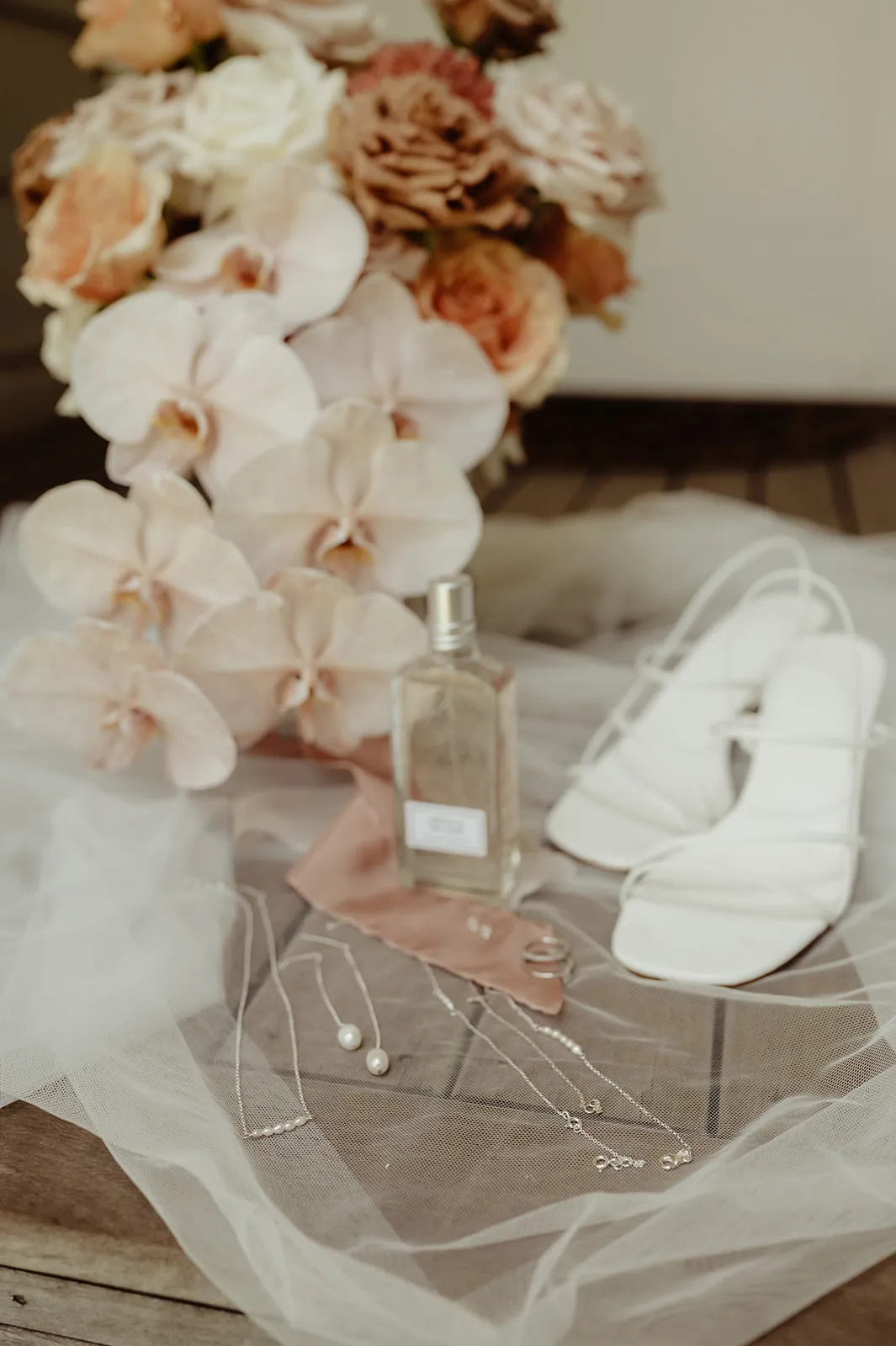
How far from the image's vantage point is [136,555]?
0.65m

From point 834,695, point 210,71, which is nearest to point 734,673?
point 834,695

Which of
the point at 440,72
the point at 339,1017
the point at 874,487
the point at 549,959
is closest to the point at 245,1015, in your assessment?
the point at 339,1017

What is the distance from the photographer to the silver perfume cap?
57 cm

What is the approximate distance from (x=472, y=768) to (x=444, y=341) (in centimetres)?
24

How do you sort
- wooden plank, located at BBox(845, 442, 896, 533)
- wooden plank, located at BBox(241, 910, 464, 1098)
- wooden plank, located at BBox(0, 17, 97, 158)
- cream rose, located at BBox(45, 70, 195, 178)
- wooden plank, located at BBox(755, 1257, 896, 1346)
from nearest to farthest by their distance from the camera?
1. wooden plank, located at BBox(755, 1257, 896, 1346)
2. wooden plank, located at BBox(241, 910, 464, 1098)
3. cream rose, located at BBox(45, 70, 195, 178)
4. wooden plank, located at BBox(0, 17, 97, 158)
5. wooden plank, located at BBox(845, 442, 896, 533)

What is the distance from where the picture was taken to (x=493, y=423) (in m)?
0.69

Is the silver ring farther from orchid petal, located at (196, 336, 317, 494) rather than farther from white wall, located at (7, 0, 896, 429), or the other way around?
white wall, located at (7, 0, 896, 429)

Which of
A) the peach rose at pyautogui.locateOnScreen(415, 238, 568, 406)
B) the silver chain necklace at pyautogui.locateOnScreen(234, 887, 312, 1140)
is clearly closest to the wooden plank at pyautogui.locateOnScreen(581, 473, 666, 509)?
the peach rose at pyautogui.locateOnScreen(415, 238, 568, 406)

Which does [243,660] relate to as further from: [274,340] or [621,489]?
[621,489]

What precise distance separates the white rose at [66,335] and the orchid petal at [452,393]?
0.69 feet

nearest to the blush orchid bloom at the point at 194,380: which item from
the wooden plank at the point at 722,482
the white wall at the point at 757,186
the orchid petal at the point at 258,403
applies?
the orchid petal at the point at 258,403

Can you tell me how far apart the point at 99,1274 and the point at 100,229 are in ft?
1.77

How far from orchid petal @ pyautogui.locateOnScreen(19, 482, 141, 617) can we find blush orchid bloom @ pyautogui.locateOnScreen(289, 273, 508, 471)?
14 cm

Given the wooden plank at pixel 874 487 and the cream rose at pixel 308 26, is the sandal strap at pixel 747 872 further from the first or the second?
the wooden plank at pixel 874 487
